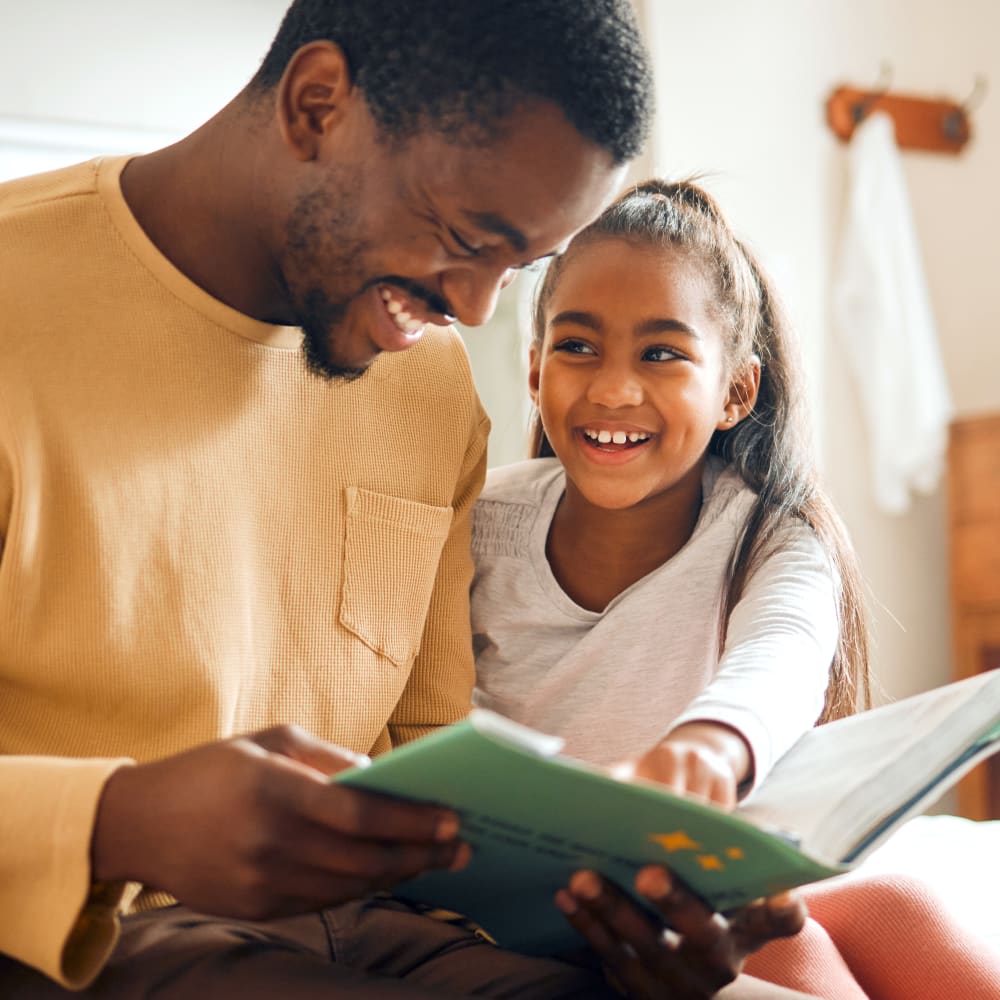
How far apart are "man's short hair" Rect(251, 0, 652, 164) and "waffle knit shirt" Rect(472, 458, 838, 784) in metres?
0.42

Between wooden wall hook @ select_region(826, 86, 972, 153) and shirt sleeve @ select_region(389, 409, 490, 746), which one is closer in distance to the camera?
shirt sleeve @ select_region(389, 409, 490, 746)

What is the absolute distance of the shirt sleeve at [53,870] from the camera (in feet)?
2.39

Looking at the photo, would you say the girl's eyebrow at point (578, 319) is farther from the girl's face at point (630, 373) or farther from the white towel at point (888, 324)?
the white towel at point (888, 324)

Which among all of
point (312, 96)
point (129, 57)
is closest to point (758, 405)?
point (312, 96)

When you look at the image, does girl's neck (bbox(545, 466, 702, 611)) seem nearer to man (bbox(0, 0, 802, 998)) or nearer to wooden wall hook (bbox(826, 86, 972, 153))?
man (bbox(0, 0, 802, 998))

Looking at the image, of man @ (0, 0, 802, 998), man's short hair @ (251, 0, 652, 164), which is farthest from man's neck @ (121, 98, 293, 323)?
man's short hair @ (251, 0, 652, 164)

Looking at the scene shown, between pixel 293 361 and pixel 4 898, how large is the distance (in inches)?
20.5

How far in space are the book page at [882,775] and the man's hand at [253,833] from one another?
22cm

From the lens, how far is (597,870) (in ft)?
2.61

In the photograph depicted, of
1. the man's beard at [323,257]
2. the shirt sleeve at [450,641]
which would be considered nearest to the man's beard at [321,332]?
the man's beard at [323,257]

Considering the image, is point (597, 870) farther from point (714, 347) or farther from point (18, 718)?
point (714, 347)

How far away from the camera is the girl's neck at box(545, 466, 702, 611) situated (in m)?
1.40

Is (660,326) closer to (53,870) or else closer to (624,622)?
(624,622)

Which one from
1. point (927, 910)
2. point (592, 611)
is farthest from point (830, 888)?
point (592, 611)
